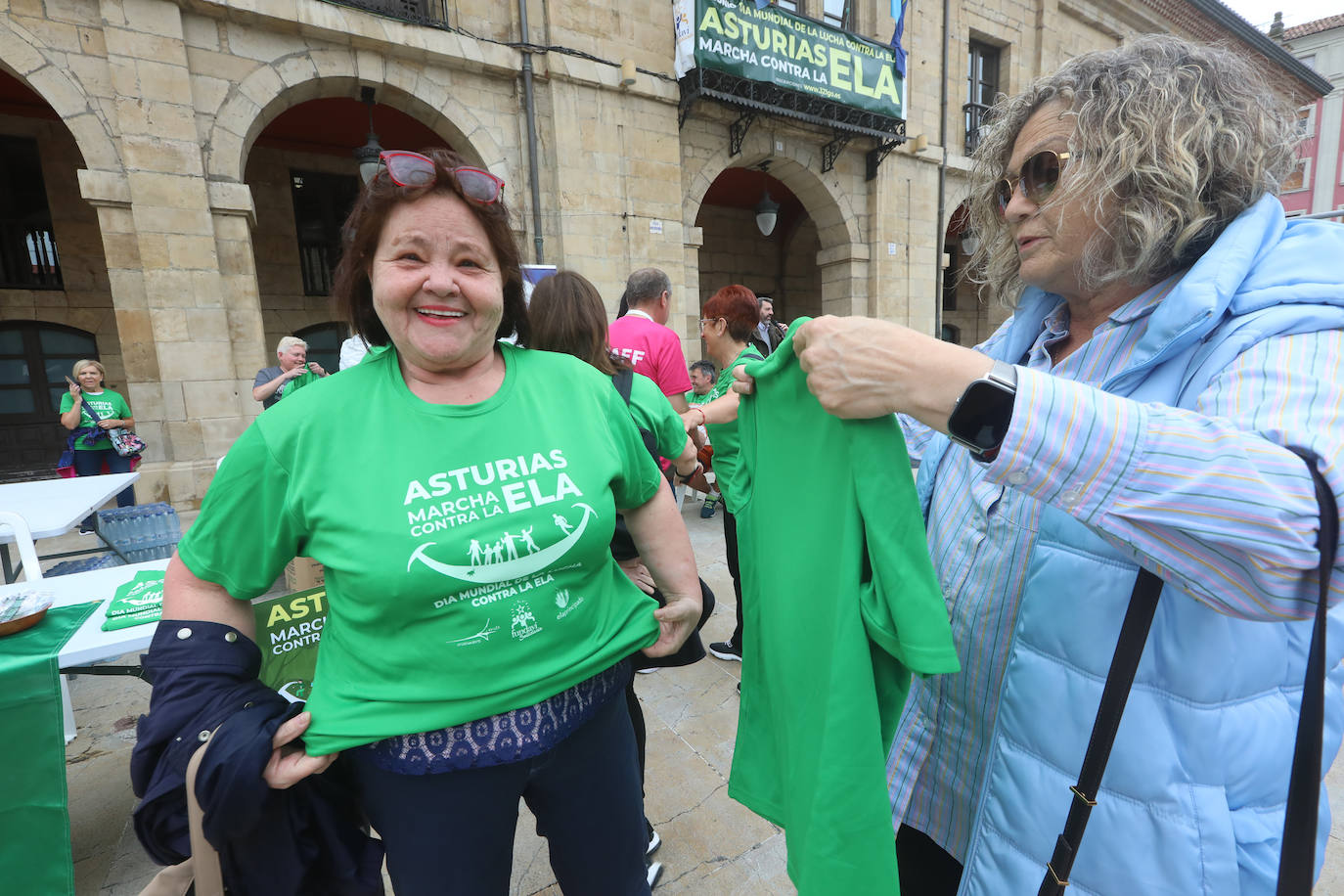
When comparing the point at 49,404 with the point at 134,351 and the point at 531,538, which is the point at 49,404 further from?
the point at 531,538

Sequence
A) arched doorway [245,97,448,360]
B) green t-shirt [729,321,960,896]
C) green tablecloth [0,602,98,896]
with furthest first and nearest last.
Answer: arched doorway [245,97,448,360] → green tablecloth [0,602,98,896] → green t-shirt [729,321,960,896]

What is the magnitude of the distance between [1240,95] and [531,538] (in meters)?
1.41

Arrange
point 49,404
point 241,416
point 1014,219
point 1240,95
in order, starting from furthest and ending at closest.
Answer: point 49,404 → point 241,416 → point 1014,219 → point 1240,95

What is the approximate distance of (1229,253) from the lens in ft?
2.78

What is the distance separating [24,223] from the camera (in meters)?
8.41

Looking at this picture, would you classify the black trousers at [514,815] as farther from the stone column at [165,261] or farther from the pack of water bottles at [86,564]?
the stone column at [165,261]

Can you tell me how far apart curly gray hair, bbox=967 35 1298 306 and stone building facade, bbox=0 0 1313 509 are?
87.0 inches

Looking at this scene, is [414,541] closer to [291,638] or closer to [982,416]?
[982,416]

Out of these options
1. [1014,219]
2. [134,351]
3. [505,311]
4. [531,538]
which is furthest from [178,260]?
[1014,219]

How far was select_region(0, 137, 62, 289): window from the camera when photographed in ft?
26.9

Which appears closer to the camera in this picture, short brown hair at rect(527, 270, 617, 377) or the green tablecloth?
the green tablecloth

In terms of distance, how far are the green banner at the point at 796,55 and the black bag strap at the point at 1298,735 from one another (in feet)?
27.5

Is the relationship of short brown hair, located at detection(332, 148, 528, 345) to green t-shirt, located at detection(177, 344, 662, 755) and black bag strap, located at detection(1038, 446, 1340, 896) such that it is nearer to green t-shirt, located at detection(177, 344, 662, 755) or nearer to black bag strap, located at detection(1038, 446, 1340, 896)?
green t-shirt, located at detection(177, 344, 662, 755)

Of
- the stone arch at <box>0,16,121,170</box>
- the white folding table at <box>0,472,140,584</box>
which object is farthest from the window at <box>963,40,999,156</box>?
the white folding table at <box>0,472,140,584</box>
